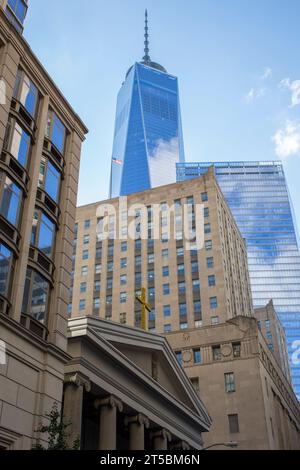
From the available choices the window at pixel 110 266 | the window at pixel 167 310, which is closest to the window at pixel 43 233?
the window at pixel 167 310

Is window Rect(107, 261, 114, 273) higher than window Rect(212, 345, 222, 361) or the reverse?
higher

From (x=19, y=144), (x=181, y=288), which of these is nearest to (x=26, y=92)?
(x=19, y=144)

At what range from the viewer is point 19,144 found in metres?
25.2

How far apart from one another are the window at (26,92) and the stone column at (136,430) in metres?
18.5

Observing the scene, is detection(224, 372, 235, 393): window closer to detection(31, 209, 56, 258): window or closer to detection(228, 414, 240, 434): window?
detection(228, 414, 240, 434): window

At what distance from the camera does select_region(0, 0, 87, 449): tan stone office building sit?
68.5ft

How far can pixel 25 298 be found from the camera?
2289 cm

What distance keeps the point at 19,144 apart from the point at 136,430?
1813 cm

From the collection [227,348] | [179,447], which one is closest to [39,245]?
[179,447]

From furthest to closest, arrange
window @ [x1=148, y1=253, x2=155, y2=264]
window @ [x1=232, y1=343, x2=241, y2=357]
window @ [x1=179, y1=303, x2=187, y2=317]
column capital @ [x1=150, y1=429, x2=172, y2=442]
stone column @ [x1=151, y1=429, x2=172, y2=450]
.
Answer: window @ [x1=148, y1=253, x2=155, y2=264], window @ [x1=179, y1=303, x2=187, y2=317], window @ [x1=232, y1=343, x2=241, y2=357], column capital @ [x1=150, y1=429, x2=172, y2=442], stone column @ [x1=151, y1=429, x2=172, y2=450]

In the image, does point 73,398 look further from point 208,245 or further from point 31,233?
point 208,245

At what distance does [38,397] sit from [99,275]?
66481 millimetres

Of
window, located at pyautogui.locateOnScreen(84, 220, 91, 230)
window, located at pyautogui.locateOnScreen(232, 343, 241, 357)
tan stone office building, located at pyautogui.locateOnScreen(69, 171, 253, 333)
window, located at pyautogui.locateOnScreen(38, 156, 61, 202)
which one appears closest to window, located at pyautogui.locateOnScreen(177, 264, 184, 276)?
tan stone office building, located at pyautogui.locateOnScreen(69, 171, 253, 333)

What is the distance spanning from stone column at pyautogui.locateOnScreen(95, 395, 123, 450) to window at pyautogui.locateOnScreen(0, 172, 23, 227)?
37.5 feet
